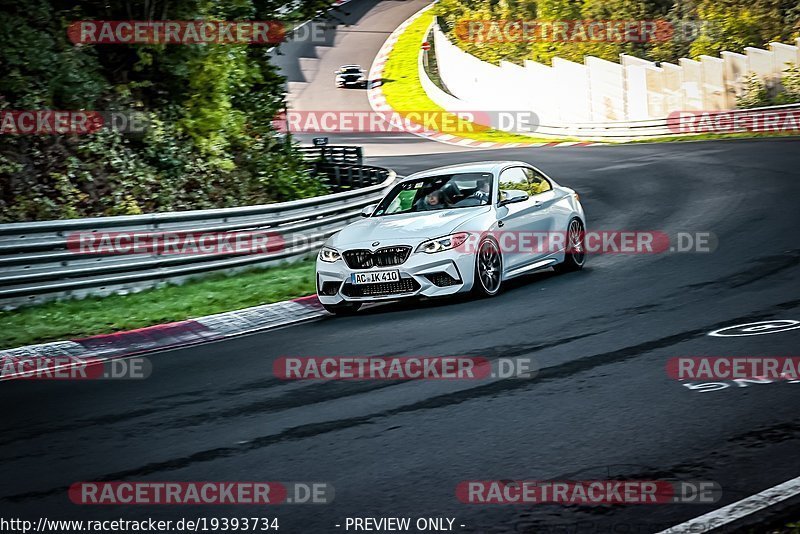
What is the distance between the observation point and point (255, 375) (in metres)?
9.05

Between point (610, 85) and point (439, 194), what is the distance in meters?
31.0

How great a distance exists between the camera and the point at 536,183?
13.7 m

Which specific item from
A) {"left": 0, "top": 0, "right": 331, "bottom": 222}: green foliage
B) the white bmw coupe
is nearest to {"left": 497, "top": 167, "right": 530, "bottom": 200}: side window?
the white bmw coupe

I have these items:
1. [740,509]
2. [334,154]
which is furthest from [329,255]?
[334,154]

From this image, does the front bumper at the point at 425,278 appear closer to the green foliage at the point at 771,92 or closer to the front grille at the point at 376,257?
the front grille at the point at 376,257

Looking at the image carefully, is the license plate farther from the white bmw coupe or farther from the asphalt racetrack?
the asphalt racetrack

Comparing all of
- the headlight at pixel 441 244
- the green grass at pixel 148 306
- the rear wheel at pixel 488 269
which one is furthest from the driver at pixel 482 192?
the green grass at pixel 148 306

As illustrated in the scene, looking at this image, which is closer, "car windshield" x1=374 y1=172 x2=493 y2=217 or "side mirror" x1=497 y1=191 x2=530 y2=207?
"side mirror" x1=497 y1=191 x2=530 y2=207

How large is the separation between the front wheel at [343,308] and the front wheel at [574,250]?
9.39 ft

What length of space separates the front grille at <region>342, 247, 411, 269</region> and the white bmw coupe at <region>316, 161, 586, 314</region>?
1 centimetres

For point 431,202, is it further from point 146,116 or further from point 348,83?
point 348,83

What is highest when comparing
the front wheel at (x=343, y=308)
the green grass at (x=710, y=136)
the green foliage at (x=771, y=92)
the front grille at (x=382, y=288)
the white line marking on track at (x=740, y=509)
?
the green foliage at (x=771, y=92)

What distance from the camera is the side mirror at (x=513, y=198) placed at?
1268cm

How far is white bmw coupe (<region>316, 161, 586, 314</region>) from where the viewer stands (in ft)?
Result: 38.8
